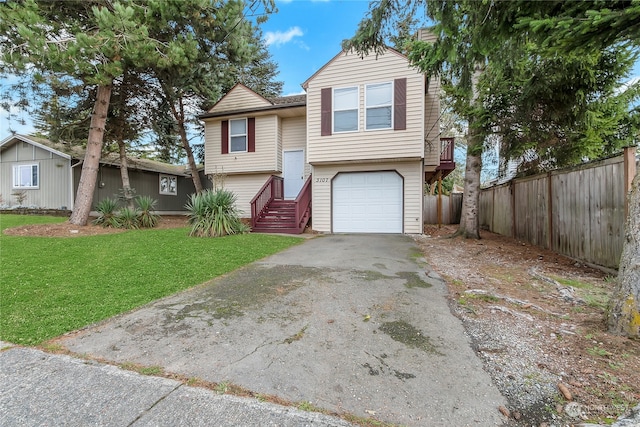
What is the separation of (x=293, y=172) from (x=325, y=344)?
11.0m

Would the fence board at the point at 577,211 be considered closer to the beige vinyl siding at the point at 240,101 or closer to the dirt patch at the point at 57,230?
the beige vinyl siding at the point at 240,101

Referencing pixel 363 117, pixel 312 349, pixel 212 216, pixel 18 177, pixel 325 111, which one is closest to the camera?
pixel 312 349

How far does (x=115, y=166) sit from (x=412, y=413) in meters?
18.7

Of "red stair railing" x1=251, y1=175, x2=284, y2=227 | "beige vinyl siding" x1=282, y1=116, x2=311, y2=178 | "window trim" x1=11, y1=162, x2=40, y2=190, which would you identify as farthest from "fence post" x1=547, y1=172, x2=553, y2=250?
"window trim" x1=11, y1=162, x2=40, y2=190

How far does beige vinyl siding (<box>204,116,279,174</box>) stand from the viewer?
12875 millimetres

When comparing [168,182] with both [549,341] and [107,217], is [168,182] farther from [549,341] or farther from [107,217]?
[549,341]

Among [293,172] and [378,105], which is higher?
[378,105]

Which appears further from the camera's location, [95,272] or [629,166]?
[95,272]

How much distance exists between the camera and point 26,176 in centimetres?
1557

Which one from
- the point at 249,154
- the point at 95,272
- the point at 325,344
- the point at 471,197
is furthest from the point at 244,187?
the point at 325,344

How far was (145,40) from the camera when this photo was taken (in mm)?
9023

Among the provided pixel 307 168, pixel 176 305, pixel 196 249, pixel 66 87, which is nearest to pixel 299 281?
pixel 176 305

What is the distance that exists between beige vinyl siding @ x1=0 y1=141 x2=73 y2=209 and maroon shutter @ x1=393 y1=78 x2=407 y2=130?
15.2 metres

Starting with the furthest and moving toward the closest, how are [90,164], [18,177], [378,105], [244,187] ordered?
1. [18,177]
2. [244,187]
3. [90,164]
4. [378,105]
